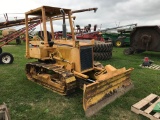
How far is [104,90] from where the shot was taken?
4.70 m

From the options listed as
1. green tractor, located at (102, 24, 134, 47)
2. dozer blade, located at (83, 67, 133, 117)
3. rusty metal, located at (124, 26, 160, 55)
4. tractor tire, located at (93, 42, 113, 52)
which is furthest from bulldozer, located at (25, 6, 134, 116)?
green tractor, located at (102, 24, 134, 47)

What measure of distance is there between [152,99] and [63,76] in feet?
8.32

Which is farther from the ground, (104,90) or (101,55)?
(101,55)

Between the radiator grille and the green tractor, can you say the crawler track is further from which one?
the green tractor

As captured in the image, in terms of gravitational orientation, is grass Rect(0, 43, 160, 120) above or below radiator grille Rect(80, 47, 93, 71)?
below

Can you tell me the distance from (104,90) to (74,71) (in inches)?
44.3

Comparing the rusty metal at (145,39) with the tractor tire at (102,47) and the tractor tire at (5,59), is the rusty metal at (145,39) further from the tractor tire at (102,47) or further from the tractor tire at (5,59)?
the tractor tire at (5,59)

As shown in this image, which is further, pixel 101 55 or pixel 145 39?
pixel 145 39

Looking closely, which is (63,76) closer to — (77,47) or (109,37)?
(77,47)

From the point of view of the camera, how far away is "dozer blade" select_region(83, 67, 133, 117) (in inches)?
166

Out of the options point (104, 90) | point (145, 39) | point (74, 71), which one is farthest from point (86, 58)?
point (145, 39)

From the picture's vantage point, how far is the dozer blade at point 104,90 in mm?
4215

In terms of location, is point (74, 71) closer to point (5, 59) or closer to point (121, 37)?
point (5, 59)

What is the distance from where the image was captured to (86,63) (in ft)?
17.9
